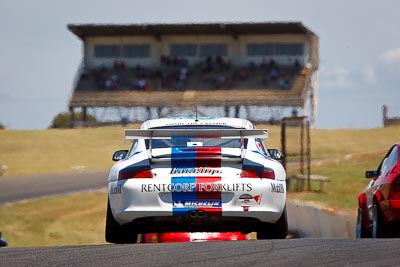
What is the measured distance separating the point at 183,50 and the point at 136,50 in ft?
10.8

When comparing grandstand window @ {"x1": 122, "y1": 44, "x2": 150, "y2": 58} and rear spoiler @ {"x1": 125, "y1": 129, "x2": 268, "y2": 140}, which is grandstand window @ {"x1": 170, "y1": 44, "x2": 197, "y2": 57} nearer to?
grandstand window @ {"x1": 122, "y1": 44, "x2": 150, "y2": 58}

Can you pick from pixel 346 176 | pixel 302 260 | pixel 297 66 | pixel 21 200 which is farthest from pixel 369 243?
pixel 297 66

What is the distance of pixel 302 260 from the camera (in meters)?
8.75

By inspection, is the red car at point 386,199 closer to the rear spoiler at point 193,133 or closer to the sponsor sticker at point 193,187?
the rear spoiler at point 193,133

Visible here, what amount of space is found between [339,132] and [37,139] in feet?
51.8

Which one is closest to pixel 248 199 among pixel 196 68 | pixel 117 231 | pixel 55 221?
pixel 117 231

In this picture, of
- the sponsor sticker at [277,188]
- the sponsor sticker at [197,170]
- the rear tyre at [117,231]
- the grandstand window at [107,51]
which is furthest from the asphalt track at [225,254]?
the grandstand window at [107,51]

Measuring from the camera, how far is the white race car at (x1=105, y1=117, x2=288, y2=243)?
37.4ft

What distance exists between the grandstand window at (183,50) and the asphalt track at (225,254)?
6578 cm

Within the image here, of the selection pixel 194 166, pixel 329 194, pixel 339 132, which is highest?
pixel 194 166

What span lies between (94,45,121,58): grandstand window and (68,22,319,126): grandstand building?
0.07m

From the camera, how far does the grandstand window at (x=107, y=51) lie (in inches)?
3031

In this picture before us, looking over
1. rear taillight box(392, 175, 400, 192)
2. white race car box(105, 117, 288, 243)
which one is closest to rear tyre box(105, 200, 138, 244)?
white race car box(105, 117, 288, 243)

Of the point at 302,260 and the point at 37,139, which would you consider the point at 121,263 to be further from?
the point at 37,139
